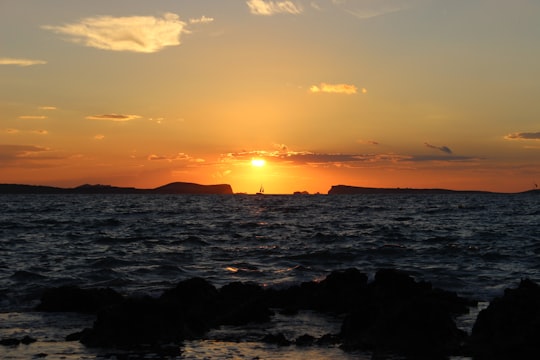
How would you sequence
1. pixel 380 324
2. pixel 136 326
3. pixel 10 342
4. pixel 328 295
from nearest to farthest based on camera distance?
pixel 10 342 → pixel 380 324 → pixel 136 326 → pixel 328 295

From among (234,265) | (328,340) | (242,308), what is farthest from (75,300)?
(234,265)

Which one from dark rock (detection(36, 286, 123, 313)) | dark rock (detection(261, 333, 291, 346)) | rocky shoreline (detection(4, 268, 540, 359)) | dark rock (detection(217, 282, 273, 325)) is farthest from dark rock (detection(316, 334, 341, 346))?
dark rock (detection(36, 286, 123, 313))

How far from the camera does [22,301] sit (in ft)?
68.2

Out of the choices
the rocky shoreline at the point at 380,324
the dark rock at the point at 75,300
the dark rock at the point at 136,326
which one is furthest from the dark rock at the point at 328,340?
the dark rock at the point at 75,300

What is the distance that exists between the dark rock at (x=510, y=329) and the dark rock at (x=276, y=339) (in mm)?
3906

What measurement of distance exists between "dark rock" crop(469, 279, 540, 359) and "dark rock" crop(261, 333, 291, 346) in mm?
3906

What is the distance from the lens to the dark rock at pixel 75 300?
60.5 ft

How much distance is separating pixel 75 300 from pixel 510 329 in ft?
39.4

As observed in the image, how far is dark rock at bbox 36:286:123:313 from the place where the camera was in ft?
60.5

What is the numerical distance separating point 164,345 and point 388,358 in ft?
15.7

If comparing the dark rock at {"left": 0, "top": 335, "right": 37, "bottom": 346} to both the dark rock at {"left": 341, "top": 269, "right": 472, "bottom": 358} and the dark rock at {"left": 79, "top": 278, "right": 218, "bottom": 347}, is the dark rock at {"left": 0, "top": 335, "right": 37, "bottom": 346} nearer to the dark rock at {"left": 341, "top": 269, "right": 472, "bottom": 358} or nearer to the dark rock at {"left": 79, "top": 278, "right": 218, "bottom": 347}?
the dark rock at {"left": 79, "top": 278, "right": 218, "bottom": 347}

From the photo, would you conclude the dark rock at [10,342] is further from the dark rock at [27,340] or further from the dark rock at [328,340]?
the dark rock at [328,340]

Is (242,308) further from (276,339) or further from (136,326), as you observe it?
(136,326)

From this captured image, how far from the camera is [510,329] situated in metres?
13.2
